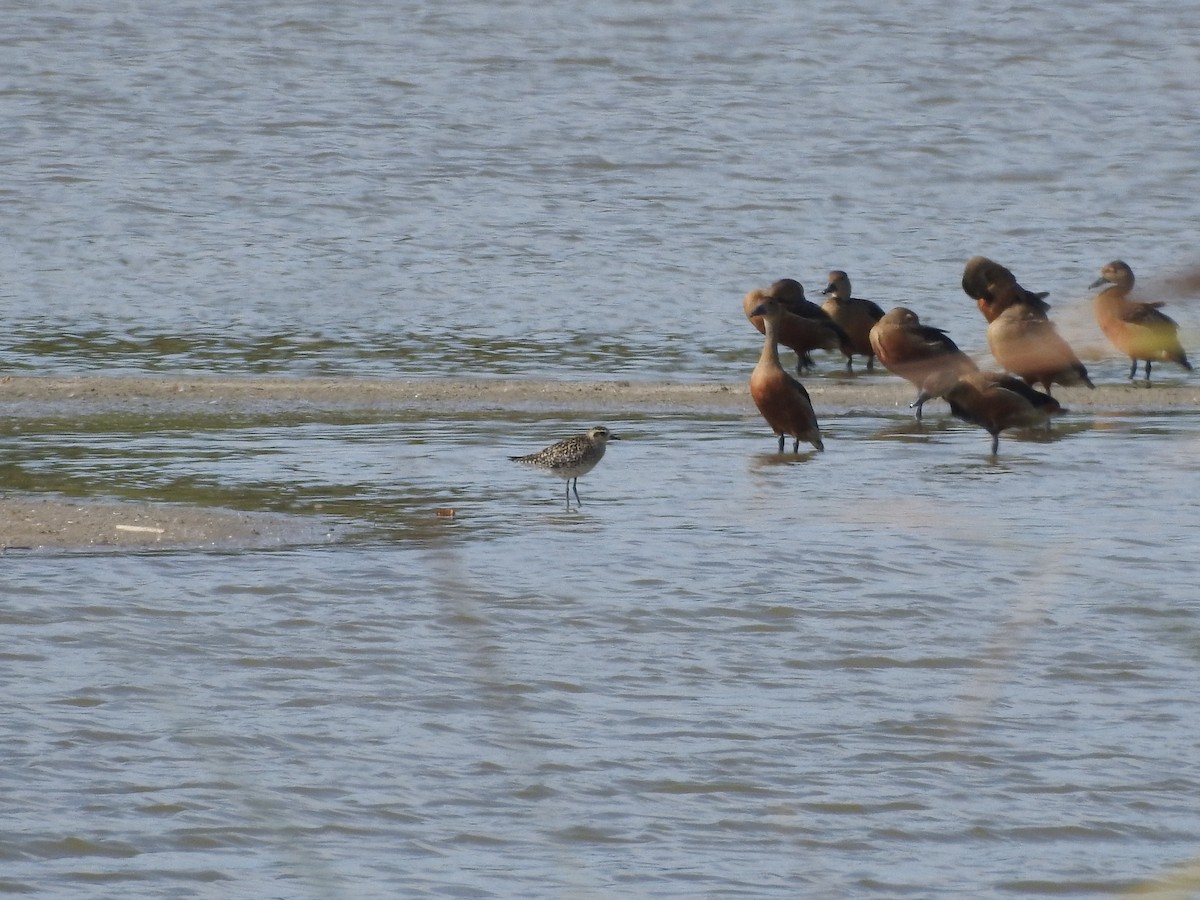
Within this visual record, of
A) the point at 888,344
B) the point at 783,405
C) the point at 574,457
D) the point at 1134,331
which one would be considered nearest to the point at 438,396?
the point at 888,344

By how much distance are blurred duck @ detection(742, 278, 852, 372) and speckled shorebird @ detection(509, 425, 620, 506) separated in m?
5.53

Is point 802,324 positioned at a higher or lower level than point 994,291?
lower

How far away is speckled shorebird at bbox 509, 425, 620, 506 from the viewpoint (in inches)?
432

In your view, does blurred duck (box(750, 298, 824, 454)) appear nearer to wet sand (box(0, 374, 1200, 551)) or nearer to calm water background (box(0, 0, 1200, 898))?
calm water background (box(0, 0, 1200, 898))

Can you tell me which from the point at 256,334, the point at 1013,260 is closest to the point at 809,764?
the point at 256,334

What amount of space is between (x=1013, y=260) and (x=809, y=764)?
624 inches

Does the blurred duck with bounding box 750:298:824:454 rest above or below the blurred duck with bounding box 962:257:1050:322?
below

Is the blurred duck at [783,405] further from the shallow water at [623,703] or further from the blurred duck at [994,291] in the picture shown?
the blurred duck at [994,291]

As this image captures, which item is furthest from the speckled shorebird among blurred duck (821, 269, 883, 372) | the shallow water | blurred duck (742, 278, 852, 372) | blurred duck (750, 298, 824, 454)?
blurred duck (821, 269, 883, 372)

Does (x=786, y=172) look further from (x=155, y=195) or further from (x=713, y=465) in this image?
(x=713, y=465)

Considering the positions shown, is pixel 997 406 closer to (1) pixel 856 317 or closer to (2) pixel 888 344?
(2) pixel 888 344

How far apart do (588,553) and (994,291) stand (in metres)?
6.17

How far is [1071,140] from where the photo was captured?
28.5m

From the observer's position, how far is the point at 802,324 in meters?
16.6
